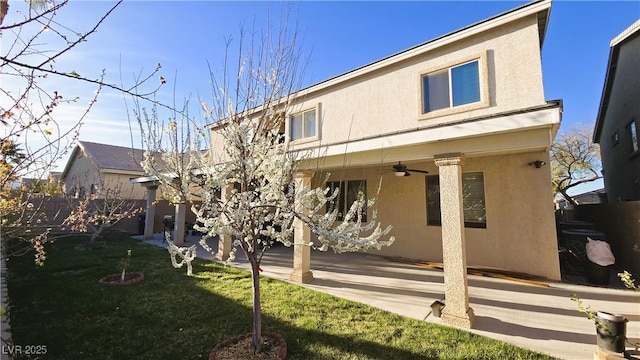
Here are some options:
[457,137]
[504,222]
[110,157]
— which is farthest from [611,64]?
[110,157]

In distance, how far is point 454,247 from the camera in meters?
5.05

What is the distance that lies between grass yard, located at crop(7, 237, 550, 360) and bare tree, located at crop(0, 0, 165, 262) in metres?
2.98

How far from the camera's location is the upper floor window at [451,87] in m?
6.56

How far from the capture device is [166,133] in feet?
13.2

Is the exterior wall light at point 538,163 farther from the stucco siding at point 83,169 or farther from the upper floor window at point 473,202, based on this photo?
the stucco siding at point 83,169

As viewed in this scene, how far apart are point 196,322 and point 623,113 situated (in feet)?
57.7

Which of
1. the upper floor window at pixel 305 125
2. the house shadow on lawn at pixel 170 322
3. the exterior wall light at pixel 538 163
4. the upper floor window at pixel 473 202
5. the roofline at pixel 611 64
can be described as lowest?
the house shadow on lawn at pixel 170 322

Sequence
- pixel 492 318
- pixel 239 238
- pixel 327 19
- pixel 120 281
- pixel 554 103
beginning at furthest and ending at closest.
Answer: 1. pixel 120 281
2. pixel 327 19
3. pixel 492 318
4. pixel 554 103
5. pixel 239 238

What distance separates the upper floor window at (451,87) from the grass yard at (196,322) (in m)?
4.97

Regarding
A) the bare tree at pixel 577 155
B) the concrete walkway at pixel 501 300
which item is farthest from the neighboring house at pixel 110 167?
the bare tree at pixel 577 155

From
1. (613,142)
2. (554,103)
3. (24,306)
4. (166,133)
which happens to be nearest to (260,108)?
(166,133)

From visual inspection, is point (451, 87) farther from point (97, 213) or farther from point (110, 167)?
point (110, 167)

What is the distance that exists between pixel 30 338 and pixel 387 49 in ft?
32.3

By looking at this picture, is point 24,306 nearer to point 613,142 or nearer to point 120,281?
point 120,281
